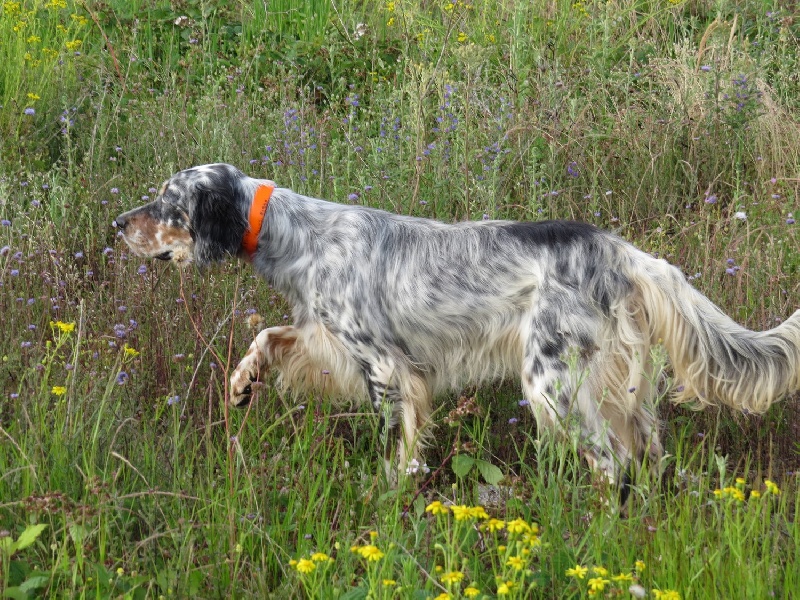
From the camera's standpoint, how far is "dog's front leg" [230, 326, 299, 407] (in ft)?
14.0

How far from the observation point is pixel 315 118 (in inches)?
255

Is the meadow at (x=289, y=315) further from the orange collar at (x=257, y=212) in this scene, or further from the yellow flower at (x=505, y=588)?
the orange collar at (x=257, y=212)

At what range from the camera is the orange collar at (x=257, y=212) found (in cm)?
424

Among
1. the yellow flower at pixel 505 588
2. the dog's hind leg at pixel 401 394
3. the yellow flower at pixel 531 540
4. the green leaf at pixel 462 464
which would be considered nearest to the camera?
the yellow flower at pixel 505 588

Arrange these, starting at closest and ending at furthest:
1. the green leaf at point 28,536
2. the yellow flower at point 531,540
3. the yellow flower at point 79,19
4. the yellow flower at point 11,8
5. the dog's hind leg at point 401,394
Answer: the yellow flower at point 531,540, the green leaf at point 28,536, the dog's hind leg at point 401,394, the yellow flower at point 11,8, the yellow flower at point 79,19

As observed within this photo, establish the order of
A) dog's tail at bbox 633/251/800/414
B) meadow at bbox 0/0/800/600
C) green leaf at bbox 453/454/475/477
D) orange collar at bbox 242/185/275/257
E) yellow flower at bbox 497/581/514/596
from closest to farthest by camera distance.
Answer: yellow flower at bbox 497/581/514/596 < meadow at bbox 0/0/800/600 < green leaf at bbox 453/454/475/477 < dog's tail at bbox 633/251/800/414 < orange collar at bbox 242/185/275/257

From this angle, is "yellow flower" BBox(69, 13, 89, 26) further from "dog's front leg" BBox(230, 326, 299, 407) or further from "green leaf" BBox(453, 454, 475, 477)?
"green leaf" BBox(453, 454, 475, 477)

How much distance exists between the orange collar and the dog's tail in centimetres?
143

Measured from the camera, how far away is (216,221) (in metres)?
4.21

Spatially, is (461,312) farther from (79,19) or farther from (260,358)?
(79,19)

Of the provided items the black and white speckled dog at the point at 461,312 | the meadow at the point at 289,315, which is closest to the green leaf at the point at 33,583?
the meadow at the point at 289,315

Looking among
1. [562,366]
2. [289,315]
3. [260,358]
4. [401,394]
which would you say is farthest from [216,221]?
[562,366]

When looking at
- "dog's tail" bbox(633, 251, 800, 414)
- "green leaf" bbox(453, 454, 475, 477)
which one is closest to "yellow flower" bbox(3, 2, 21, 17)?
"dog's tail" bbox(633, 251, 800, 414)

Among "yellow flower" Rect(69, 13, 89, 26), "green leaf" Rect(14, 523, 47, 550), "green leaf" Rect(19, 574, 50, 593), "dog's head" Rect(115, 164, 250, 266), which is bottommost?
"green leaf" Rect(19, 574, 50, 593)
